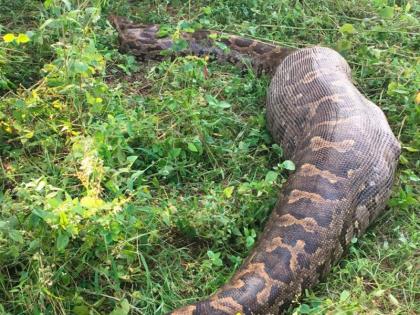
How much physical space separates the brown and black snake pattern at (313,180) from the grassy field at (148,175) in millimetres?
172

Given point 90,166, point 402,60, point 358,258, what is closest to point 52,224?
point 90,166

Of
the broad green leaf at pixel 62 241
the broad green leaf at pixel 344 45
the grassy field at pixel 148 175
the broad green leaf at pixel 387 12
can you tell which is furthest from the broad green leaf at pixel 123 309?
the broad green leaf at pixel 387 12

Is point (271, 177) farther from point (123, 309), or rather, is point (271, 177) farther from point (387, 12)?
point (387, 12)

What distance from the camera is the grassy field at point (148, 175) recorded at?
421 cm

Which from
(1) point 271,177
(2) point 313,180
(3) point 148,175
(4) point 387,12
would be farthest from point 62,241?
(4) point 387,12

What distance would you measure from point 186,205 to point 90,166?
1.08 meters

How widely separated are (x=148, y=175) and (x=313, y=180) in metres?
1.45

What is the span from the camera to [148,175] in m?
5.47

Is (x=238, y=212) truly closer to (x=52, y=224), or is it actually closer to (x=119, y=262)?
(x=119, y=262)

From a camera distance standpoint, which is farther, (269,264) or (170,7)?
(170,7)

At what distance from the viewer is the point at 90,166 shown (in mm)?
4336

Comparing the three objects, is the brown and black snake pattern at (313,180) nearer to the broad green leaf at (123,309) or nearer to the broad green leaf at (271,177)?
the broad green leaf at (271,177)

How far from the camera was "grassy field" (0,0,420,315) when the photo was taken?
166 inches


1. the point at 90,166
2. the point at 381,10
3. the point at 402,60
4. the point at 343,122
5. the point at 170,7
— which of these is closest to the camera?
the point at 90,166
